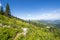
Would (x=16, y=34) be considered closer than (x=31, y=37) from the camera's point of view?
No

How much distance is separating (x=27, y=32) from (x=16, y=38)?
4.23m

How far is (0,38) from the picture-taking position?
3219 cm

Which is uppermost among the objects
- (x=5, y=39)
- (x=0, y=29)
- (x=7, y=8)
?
(x=7, y=8)

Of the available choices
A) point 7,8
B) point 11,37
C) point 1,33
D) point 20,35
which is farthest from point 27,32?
point 7,8

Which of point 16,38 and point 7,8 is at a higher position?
point 7,8

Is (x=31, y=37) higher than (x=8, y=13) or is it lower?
lower

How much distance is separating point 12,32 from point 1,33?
123 inches

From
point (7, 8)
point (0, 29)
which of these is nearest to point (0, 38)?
point (0, 29)

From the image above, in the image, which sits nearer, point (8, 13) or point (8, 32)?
point (8, 32)

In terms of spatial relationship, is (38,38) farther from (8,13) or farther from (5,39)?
(8,13)

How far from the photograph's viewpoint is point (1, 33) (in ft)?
110

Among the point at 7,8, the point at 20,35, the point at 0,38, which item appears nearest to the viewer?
the point at 0,38

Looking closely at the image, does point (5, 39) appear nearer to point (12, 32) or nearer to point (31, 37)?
point (12, 32)

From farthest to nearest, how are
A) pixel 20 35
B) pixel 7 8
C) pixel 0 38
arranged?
pixel 7 8, pixel 20 35, pixel 0 38
